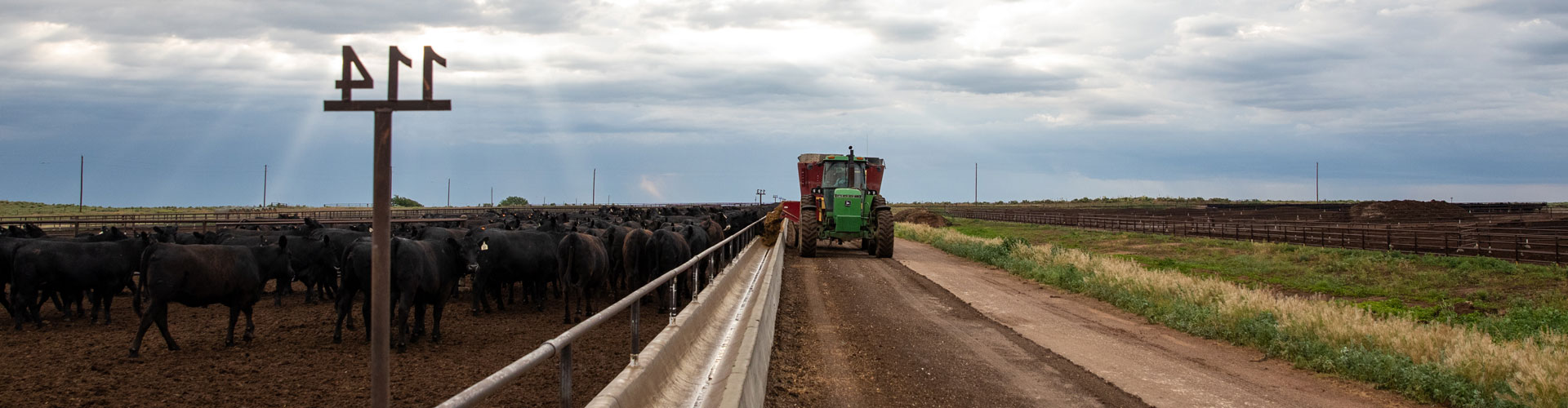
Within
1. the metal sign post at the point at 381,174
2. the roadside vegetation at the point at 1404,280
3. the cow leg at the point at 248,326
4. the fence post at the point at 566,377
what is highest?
the metal sign post at the point at 381,174

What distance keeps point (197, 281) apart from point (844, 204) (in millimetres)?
18962

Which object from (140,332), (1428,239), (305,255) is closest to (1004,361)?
(140,332)

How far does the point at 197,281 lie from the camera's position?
1100 centimetres

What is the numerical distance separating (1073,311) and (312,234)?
46.0 ft

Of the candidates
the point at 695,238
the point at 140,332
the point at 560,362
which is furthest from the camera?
the point at 695,238

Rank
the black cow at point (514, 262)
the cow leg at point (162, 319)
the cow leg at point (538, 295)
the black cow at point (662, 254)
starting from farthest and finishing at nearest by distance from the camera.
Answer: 1. the black cow at point (662, 254)
2. the cow leg at point (538, 295)
3. the black cow at point (514, 262)
4. the cow leg at point (162, 319)

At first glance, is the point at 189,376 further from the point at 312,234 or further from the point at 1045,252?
the point at 1045,252

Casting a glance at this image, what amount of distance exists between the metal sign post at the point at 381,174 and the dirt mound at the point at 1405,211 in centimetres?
6791

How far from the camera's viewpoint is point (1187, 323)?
1440cm

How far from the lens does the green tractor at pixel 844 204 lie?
2772 cm

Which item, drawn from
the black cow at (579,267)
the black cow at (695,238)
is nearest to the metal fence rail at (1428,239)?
the black cow at (695,238)

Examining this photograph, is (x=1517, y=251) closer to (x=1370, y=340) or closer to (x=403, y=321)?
(x=1370, y=340)

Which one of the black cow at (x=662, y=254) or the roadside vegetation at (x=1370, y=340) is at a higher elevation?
the black cow at (x=662, y=254)

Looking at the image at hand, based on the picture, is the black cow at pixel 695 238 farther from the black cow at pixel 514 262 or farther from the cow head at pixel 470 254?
the cow head at pixel 470 254
